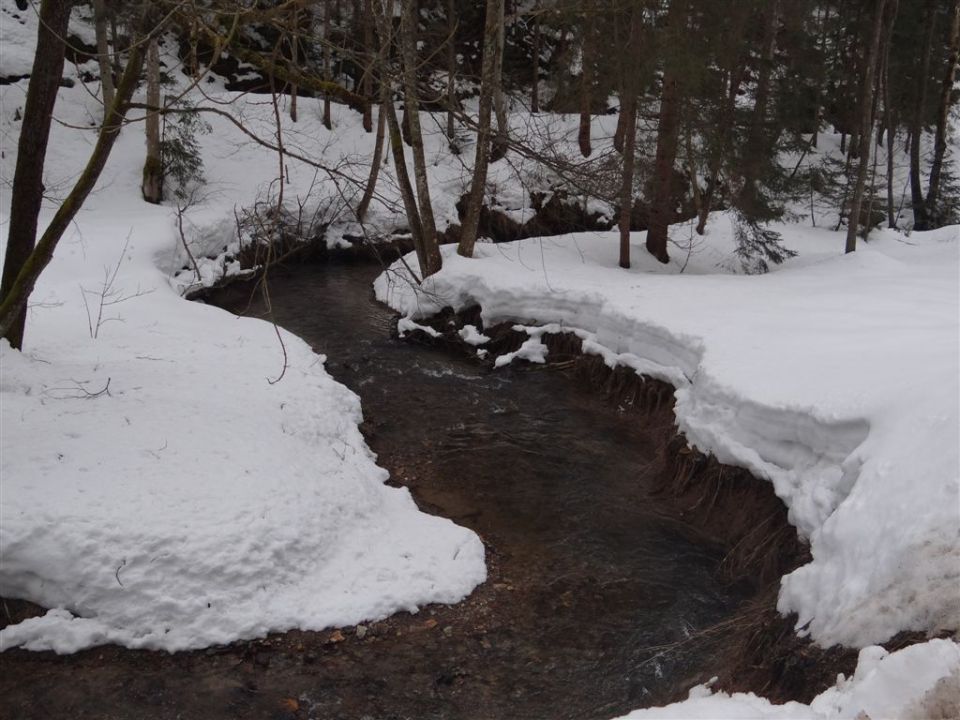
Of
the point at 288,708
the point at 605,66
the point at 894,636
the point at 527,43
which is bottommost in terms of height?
the point at 288,708

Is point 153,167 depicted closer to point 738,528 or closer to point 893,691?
point 738,528

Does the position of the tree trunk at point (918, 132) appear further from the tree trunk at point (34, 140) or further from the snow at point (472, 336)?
the tree trunk at point (34, 140)

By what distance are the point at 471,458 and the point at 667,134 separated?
7.94m

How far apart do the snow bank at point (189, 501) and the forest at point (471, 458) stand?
0.03m

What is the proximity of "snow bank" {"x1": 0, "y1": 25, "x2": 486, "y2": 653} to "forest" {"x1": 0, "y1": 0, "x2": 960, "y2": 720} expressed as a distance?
0.10 ft

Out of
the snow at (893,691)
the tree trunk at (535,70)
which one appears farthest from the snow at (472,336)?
the tree trunk at (535,70)

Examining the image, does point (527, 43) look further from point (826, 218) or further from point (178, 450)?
point (178, 450)

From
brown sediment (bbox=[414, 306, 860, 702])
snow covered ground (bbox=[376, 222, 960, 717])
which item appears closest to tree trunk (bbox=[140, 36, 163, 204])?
snow covered ground (bbox=[376, 222, 960, 717])

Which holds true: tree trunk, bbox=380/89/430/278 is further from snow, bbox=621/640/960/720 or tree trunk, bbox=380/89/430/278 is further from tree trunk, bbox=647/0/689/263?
snow, bbox=621/640/960/720

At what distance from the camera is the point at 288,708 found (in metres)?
4.63

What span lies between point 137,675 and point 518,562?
3.03m

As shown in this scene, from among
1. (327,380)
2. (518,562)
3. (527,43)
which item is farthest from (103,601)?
(527,43)

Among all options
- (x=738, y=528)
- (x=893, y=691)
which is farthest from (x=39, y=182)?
(x=893, y=691)

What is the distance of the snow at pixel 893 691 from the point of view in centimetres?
268
